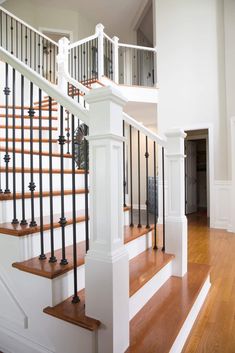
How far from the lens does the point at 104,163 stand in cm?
106

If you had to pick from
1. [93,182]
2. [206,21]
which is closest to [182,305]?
[93,182]

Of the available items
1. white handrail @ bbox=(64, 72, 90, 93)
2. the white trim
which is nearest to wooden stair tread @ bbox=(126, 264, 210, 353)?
white handrail @ bbox=(64, 72, 90, 93)

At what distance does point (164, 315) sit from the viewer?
142 centimetres

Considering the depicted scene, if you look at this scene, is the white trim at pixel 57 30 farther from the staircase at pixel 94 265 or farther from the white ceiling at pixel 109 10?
the staircase at pixel 94 265

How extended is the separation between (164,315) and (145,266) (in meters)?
0.36

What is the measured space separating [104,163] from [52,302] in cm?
76

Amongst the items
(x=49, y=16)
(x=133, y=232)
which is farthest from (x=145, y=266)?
(x=49, y=16)

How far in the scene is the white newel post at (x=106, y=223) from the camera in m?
1.05

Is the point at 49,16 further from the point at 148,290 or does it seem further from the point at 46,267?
the point at 148,290

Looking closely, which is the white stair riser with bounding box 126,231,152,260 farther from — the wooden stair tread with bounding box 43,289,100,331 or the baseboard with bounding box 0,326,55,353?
the baseboard with bounding box 0,326,55,353

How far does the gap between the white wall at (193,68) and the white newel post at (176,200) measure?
3053 mm

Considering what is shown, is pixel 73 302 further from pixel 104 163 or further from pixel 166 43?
pixel 166 43

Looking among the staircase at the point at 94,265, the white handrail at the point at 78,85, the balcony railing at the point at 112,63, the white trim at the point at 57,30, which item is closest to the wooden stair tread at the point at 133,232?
the staircase at the point at 94,265

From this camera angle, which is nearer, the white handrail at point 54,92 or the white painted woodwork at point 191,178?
the white handrail at point 54,92
